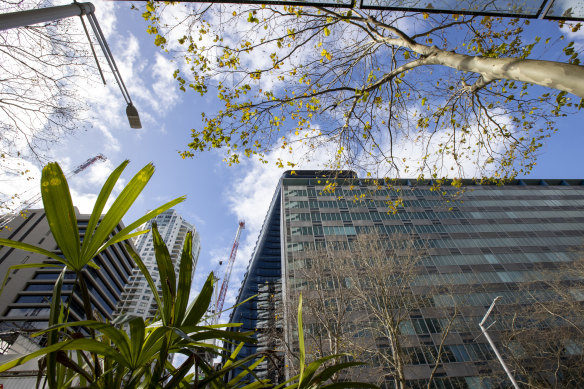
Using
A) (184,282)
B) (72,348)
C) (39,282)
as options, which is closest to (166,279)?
(184,282)

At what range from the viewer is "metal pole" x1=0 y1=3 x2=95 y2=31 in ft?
6.93

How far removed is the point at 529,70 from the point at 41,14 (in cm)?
439

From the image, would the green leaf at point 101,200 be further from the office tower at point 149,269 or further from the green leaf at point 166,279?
the office tower at point 149,269

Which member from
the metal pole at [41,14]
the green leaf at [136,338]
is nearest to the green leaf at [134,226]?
the green leaf at [136,338]

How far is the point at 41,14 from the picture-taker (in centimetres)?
229

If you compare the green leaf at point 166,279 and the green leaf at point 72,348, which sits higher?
the green leaf at point 166,279

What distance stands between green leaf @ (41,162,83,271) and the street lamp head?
11.1 feet

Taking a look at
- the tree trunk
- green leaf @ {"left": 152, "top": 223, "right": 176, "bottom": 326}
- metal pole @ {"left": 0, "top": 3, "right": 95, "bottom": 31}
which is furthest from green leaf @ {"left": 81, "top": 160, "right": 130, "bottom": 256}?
the tree trunk

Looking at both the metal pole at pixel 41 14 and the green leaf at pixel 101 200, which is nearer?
the green leaf at pixel 101 200

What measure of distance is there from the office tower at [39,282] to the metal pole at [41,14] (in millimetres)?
32633

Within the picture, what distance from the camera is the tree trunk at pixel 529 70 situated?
2006 millimetres

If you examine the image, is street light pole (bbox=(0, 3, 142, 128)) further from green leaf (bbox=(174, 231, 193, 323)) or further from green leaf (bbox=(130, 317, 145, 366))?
green leaf (bbox=(130, 317, 145, 366))

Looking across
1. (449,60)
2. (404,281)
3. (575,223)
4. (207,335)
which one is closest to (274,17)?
(449,60)

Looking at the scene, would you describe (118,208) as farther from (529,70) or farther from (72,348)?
(529,70)
